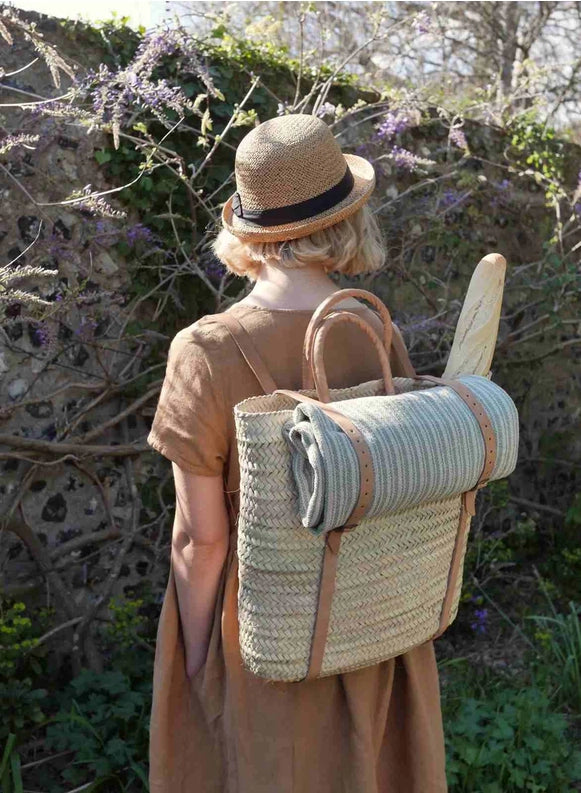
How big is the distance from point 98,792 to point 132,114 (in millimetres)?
2073

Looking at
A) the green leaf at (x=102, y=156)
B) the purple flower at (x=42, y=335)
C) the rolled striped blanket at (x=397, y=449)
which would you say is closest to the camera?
the rolled striped blanket at (x=397, y=449)

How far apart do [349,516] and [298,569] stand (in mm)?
136

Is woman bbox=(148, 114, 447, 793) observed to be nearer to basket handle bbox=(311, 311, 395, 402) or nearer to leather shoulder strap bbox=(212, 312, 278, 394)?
leather shoulder strap bbox=(212, 312, 278, 394)

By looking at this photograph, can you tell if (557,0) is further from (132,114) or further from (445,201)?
(132,114)

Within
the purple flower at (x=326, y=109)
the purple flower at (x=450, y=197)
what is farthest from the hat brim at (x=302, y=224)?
the purple flower at (x=450, y=197)

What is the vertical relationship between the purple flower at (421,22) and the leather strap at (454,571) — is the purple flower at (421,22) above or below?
above

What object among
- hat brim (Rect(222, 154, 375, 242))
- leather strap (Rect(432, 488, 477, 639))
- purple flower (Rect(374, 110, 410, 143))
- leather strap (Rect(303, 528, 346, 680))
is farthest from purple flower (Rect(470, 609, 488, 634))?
hat brim (Rect(222, 154, 375, 242))

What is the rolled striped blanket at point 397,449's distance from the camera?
1.35 m

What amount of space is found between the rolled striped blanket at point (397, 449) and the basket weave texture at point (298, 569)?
4 cm

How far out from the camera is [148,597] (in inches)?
125

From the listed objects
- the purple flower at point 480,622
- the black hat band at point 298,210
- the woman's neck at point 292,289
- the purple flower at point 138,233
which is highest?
the black hat band at point 298,210

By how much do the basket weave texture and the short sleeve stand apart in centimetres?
13

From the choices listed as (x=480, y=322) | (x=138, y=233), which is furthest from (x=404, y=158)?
(x=480, y=322)

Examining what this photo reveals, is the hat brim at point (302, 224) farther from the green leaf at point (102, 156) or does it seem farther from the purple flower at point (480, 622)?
the purple flower at point (480, 622)
